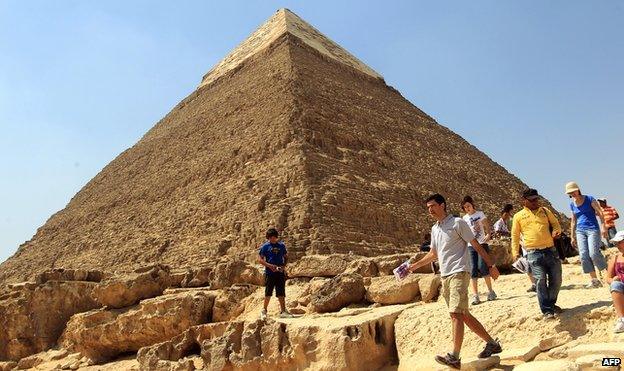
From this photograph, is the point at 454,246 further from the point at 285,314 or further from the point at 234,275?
the point at 234,275

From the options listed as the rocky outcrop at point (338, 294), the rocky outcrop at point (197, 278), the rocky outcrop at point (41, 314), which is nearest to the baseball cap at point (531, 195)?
the rocky outcrop at point (338, 294)

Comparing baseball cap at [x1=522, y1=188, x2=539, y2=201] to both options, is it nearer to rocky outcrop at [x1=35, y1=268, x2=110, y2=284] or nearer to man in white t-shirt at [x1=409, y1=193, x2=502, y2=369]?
man in white t-shirt at [x1=409, y1=193, x2=502, y2=369]

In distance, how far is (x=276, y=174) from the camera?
21.7 meters

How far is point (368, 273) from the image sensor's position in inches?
267

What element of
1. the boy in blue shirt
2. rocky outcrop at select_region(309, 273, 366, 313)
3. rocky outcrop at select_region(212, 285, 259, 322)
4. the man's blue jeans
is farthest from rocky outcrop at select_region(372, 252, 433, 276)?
the man's blue jeans

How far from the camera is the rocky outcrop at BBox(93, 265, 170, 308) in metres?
7.68

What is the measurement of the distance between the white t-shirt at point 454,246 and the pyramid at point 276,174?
12590 millimetres

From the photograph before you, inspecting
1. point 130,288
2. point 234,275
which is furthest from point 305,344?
point 130,288

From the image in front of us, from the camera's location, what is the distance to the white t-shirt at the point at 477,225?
5.86m

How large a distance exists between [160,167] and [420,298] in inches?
1083

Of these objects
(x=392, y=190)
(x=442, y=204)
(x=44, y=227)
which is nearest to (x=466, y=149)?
(x=392, y=190)

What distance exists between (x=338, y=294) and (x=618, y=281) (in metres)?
2.55

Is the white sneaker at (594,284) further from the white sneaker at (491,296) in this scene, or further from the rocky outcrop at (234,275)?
the rocky outcrop at (234,275)

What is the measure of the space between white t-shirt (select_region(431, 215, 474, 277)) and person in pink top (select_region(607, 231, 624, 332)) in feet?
2.87
